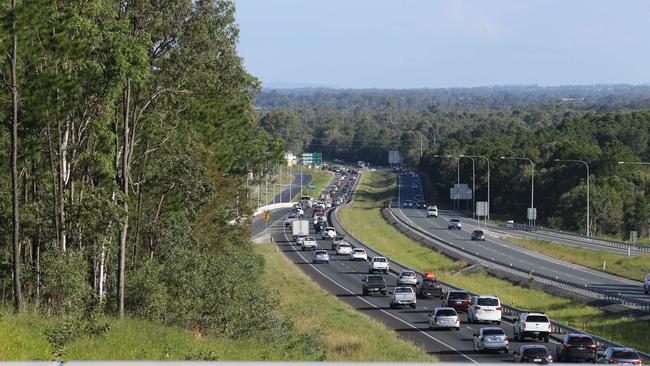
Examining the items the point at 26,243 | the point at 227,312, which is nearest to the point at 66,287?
the point at 227,312

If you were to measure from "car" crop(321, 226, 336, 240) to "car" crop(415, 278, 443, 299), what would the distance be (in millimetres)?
48158

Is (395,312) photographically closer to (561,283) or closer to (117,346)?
(561,283)

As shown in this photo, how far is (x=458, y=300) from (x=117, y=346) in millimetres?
36203

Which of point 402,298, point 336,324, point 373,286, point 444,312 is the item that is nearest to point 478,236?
point 373,286

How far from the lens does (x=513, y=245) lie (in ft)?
343

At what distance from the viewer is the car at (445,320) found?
48219mm

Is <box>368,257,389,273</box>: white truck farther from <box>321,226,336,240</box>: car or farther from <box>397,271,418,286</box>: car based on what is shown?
<box>321,226,336,240</box>: car

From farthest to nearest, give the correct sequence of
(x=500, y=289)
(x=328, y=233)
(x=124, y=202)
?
(x=328, y=233) → (x=500, y=289) → (x=124, y=202)

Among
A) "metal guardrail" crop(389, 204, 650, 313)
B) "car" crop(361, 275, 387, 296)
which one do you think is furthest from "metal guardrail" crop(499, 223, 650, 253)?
"car" crop(361, 275, 387, 296)

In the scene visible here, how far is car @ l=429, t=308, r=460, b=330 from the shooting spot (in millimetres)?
48219

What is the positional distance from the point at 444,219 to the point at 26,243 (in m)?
101

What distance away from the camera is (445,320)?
48.2m

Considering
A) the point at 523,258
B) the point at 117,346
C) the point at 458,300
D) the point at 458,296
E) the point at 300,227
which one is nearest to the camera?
the point at 117,346

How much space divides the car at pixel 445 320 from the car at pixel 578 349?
10.3 meters
